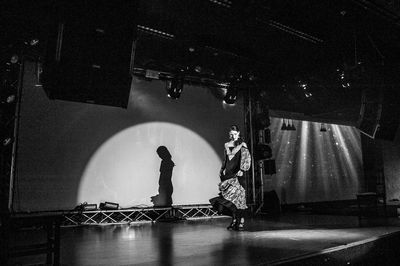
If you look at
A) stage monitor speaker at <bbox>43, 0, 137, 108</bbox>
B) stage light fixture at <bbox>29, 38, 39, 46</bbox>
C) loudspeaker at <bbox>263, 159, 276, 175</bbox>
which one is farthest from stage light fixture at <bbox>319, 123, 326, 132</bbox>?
stage light fixture at <bbox>29, 38, 39, 46</bbox>

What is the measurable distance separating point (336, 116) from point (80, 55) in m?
9.80

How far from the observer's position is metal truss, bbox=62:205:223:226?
659cm

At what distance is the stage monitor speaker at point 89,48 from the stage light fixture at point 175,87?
8.52 feet

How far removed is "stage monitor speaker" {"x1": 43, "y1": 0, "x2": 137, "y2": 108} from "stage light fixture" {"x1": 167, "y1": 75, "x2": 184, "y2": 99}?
2.60m

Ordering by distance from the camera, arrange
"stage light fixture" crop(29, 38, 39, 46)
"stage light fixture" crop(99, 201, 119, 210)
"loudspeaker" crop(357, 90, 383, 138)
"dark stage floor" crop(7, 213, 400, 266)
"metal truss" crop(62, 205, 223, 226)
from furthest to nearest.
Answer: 1. "loudspeaker" crop(357, 90, 383, 138)
2. "stage light fixture" crop(99, 201, 119, 210)
3. "metal truss" crop(62, 205, 223, 226)
4. "stage light fixture" crop(29, 38, 39, 46)
5. "dark stage floor" crop(7, 213, 400, 266)

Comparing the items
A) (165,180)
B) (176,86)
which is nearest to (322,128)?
(176,86)

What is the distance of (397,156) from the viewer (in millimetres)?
10742

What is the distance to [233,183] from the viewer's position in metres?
5.45

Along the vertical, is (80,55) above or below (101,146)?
above

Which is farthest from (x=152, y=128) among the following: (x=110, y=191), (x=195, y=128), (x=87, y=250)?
(x=87, y=250)

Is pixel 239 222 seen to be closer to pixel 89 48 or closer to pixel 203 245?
pixel 203 245

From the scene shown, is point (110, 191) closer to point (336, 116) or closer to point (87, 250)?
point (87, 250)

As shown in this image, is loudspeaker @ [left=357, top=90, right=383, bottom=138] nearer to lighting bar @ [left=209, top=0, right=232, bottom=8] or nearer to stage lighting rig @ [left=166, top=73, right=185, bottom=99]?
lighting bar @ [left=209, top=0, right=232, bottom=8]

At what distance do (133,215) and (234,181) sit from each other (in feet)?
10.2
